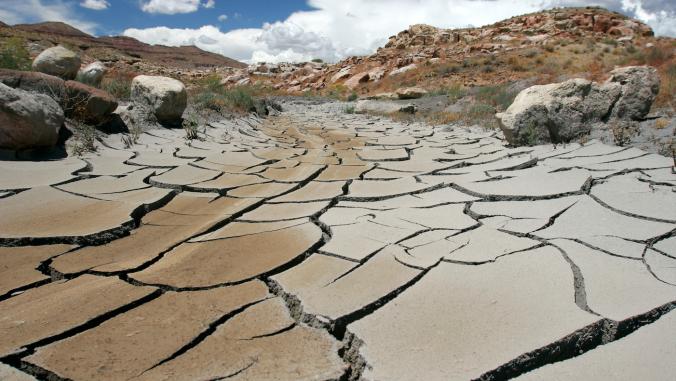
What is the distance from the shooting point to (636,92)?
5004mm

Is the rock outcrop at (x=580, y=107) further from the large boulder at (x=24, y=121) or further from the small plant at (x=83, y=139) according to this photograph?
the large boulder at (x=24, y=121)

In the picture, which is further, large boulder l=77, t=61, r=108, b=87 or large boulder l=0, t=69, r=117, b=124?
large boulder l=77, t=61, r=108, b=87

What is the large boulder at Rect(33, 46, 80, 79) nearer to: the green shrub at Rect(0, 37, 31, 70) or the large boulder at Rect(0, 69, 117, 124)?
the green shrub at Rect(0, 37, 31, 70)

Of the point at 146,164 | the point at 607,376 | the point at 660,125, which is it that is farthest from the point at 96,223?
the point at 660,125

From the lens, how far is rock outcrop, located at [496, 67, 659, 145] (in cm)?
502

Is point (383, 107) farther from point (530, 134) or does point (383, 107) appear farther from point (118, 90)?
point (530, 134)

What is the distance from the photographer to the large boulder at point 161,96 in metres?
6.40

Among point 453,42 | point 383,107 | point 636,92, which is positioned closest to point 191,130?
point 636,92

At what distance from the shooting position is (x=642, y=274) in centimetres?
187

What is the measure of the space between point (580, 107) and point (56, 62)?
6771 millimetres

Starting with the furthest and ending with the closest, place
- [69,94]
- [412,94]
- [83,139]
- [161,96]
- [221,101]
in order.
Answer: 1. [412,94]
2. [221,101]
3. [161,96]
4. [69,94]
5. [83,139]

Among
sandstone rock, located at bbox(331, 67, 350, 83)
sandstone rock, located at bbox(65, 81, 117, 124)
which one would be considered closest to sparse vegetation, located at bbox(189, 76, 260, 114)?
sandstone rock, located at bbox(65, 81, 117, 124)

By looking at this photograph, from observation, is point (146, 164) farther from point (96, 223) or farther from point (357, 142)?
point (357, 142)

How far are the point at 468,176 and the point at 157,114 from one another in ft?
15.3
